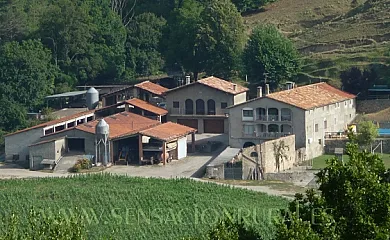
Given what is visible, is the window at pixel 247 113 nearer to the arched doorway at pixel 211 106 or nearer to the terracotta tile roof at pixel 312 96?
the terracotta tile roof at pixel 312 96

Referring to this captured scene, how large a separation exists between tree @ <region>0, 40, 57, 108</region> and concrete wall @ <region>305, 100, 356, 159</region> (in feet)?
59.5

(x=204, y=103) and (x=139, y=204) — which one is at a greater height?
(x=204, y=103)

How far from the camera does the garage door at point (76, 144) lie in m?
44.1

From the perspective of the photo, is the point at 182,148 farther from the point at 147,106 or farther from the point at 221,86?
the point at 147,106

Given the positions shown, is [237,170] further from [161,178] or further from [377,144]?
[377,144]

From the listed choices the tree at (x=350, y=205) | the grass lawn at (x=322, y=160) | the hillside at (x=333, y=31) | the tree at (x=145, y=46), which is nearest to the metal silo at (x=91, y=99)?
the tree at (x=145, y=46)

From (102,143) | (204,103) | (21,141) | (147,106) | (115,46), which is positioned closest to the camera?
(102,143)

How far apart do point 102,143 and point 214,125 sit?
795 centimetres

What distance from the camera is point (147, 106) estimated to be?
50.0 meters

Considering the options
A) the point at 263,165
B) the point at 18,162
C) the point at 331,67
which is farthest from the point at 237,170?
the point at 331,67

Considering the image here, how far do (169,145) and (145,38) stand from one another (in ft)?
70.5

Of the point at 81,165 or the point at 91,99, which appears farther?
the point at 91,99

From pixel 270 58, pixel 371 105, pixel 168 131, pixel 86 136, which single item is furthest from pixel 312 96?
pixel 86 136

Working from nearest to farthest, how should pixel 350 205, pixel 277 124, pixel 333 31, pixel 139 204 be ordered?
pixel 350 205 < pixel 139 204 < pixel 277 124 < pixel 333 31
